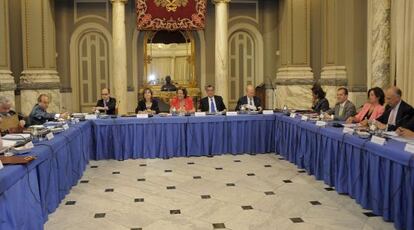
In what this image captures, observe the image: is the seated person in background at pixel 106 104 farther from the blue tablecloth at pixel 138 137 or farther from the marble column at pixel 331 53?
the marble column at pixel 331 53

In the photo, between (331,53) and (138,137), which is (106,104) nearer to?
(138,137)

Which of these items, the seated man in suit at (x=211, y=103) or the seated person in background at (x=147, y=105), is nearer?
the seated person in background at (x=147, y=105)

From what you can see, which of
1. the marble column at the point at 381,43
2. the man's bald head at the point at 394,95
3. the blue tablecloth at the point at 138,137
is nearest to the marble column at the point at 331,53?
the marble column at the point at 381,43

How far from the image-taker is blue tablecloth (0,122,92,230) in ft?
10.4

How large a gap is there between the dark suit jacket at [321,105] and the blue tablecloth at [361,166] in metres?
0.65

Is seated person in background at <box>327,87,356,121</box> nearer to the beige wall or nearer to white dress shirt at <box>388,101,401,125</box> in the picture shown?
white dress shirt at <box>388,101,401,125</box>

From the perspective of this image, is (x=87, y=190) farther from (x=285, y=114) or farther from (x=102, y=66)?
(x=102, y=66)

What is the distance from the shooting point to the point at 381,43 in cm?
802

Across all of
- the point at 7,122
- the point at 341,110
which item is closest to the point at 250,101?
the point at 341,110

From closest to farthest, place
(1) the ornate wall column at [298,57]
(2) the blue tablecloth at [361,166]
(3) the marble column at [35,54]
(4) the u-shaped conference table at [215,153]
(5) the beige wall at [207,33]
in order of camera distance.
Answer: (4) the u-shaped conference table at [215,153], (2) the blue tablecloth at [361,166], (3) the marble column at [35,54], (5) the beige wall at [207,33], (1) the ornate wall column at [298,57]

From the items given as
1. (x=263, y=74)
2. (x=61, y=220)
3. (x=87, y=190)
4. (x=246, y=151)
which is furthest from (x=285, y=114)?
(x=263, y=74)

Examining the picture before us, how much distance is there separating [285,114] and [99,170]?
297 cm

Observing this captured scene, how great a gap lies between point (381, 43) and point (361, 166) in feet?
13.3

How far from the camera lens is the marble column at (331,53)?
925 centimetres
